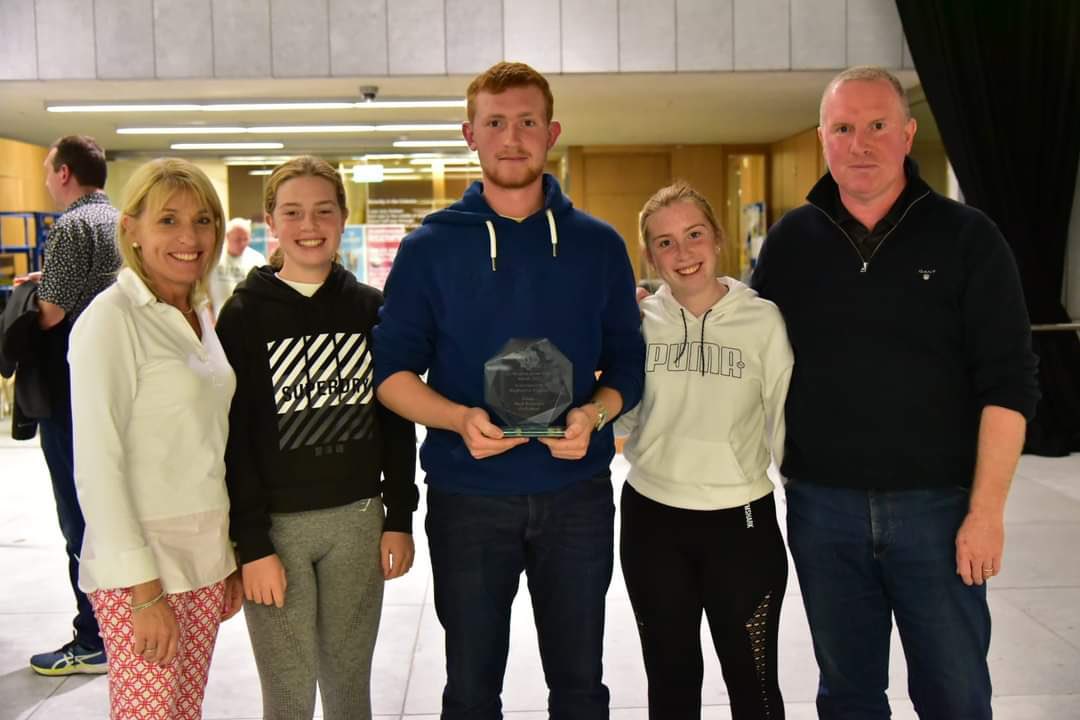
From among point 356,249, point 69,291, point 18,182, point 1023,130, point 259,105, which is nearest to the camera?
point 69,291

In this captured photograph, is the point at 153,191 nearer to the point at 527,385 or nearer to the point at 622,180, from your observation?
the point at 527,385

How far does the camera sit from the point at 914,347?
199 cm

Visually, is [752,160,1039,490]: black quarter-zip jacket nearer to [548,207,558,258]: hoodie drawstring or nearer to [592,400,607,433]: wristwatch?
[592,400,607,433]: wristwatch

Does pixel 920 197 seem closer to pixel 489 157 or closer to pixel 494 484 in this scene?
pixel 489 157

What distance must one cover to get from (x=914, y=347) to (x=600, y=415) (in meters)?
0.69

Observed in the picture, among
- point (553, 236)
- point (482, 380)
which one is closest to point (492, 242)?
point (553, 236)

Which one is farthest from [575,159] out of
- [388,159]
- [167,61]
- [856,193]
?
[856,193]

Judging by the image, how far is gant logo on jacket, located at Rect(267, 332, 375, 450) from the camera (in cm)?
195

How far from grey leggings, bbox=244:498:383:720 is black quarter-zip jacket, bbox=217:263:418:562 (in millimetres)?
47

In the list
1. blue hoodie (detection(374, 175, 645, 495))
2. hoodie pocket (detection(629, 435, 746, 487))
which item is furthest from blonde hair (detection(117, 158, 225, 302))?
hoodie pocket (detection(629, 435, 746, 487))

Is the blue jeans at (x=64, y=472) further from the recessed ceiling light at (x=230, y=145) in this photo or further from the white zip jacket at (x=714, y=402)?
the recessed ceiling light at (x=230, y=145)

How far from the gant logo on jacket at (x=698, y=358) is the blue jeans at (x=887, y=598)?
308mm

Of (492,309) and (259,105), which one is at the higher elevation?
(259,105)

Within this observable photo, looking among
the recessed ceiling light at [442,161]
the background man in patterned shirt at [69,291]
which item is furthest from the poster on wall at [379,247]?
the background man in patterned shirt at [69,291]
